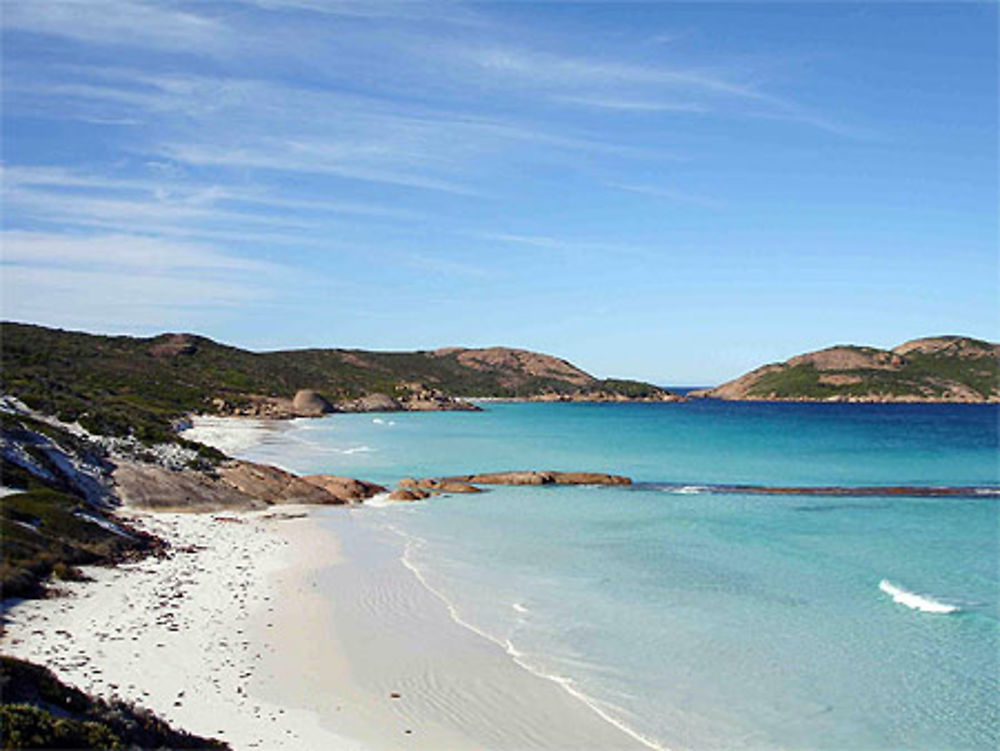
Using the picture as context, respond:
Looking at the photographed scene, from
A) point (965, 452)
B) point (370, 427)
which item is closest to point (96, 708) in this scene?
point (965, 452)

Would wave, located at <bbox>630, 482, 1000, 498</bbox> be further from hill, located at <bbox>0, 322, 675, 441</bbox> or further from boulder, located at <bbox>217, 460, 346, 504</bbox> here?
hill, located at <bbox>0, 322, 675, 441</bbox>

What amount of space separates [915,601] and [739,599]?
185 inches

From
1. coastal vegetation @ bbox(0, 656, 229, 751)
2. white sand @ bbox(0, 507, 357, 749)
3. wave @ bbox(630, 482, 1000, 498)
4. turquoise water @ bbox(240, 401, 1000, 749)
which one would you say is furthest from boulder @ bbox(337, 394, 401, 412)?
coastal vegetation @ bbox(0, 656, 229, 751)

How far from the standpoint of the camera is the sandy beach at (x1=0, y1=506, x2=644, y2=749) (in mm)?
12383

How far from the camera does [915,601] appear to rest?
69.3 feet

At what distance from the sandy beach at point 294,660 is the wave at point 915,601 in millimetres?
11358

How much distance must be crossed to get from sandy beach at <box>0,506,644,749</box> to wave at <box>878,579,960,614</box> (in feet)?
37.3

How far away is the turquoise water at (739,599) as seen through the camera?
1383cm

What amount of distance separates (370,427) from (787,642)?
88.2 m

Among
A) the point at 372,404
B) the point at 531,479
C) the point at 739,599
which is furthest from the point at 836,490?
the point at 372,404

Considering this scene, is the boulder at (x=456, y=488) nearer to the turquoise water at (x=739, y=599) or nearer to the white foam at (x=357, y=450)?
the turquoise water at (x=739, y=599)

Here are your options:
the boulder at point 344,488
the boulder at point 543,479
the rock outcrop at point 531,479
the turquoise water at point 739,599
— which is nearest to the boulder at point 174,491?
the boulder at point 344,488

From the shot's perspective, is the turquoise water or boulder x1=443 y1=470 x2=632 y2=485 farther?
boulder x1=443 y1=470 x2=632 y2=485

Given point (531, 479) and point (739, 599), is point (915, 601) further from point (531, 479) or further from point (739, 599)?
point (531, 479)
